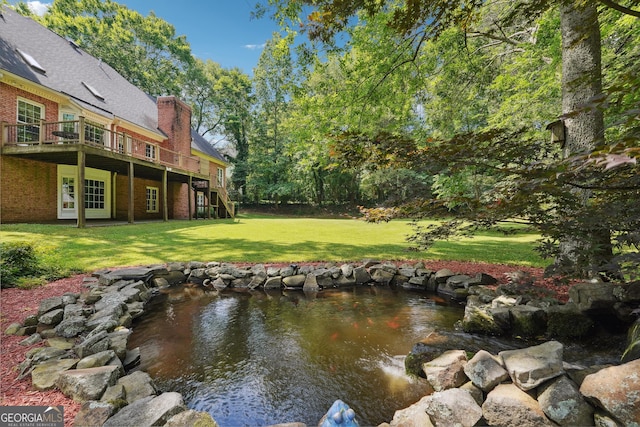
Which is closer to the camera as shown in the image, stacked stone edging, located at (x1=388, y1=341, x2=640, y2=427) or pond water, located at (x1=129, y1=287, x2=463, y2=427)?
stacked stone edging, located at (x1=388, y1=341, x2=640, y2=427)

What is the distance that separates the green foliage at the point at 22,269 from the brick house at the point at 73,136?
5511mm

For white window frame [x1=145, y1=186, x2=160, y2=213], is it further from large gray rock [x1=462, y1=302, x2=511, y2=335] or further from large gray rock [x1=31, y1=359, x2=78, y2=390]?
large gray rock [x1=462, y1=302, x2=511, y2=335]

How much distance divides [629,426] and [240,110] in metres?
35.6

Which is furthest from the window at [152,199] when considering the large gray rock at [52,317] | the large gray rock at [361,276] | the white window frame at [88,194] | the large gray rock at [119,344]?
the large gray rock at [119,344]

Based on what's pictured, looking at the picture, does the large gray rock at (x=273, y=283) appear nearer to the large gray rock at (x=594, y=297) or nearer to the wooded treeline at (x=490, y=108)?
the wooded treeline at (x=490, y=108)

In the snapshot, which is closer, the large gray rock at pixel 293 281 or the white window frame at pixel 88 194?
the large gray rock at pixel 293 281

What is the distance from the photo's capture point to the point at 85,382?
2.09 meters

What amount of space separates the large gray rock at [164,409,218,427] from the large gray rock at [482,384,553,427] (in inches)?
71.2

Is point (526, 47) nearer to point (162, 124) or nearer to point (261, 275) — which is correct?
point (261, 275)

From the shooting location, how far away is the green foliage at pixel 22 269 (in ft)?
14.7

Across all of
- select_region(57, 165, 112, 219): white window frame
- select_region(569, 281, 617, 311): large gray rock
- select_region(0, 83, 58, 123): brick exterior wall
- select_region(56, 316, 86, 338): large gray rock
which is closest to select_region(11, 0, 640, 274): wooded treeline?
select_region(569, 281, 617, 311): large gray rock

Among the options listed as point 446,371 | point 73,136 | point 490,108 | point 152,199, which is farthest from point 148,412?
point 152,199

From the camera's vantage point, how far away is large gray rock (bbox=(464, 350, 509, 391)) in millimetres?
2094

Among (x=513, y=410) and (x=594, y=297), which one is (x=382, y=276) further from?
(x=513, y=410)
